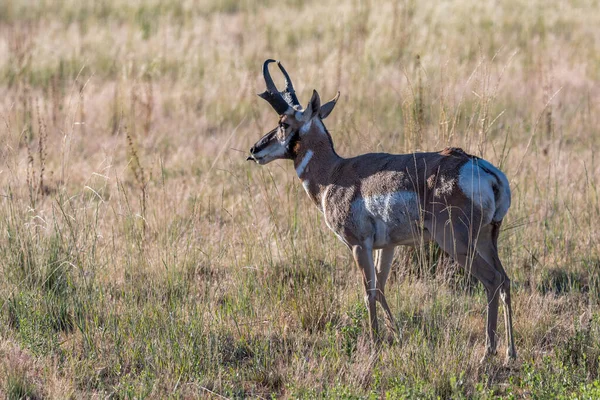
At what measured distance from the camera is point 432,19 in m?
19.8

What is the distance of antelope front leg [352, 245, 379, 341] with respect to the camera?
262 inches

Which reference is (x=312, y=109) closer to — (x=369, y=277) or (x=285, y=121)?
(x=285, y=121)

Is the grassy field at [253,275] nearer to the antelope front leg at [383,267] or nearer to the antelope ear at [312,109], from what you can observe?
the antelope front leg at [383,267]

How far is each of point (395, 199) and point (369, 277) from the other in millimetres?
647

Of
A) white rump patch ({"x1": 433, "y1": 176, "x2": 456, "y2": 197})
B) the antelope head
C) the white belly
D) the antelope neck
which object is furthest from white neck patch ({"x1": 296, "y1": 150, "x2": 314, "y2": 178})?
white rump patch ({"x1": 433, "y1": 176, "x2": 456, "y2": 197})

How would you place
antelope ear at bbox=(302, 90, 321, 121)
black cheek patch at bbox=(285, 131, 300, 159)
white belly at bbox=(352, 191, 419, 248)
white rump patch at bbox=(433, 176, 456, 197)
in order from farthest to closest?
black cheek patch at bbox=(285, 131, 300, 159), antelope ear at bbox=(302, 90, 321, 121), white belly at bbox=(352, 191, 419, 248), white rump patch at bbox=(433, 176, 456, 197)

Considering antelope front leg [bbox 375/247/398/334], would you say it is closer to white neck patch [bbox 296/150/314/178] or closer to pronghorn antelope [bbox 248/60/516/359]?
pronghorn antelope [bbox 248/60/516/359]

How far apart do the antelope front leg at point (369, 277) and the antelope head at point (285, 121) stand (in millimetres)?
1051

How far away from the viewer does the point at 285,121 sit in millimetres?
7055

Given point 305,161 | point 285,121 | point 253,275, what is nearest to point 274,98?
point 285,121

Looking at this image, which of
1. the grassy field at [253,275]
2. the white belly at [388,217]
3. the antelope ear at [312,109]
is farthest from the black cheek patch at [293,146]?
the grassy field at [253,275]

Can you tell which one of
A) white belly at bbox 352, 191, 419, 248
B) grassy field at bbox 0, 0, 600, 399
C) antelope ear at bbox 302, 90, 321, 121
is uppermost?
antelope ear at bbox 302, 90, 321, 121

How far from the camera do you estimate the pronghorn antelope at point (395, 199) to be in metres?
6.25

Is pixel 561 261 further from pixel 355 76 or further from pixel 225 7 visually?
pixel 225 7
